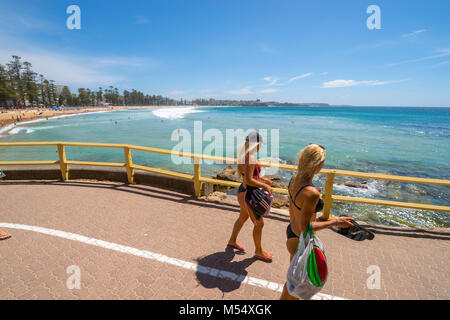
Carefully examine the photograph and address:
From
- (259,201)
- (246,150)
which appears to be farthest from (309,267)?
(246,150)

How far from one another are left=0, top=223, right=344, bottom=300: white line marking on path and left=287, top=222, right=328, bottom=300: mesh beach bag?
1.07m

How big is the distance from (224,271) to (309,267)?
161cm

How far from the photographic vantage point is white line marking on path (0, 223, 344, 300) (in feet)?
9.45

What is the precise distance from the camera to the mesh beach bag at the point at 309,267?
1.85 metres

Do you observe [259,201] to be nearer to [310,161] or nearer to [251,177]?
A: [251,177]

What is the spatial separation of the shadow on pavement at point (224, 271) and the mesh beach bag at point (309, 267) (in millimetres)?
1227

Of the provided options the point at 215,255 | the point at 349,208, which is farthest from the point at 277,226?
the point at 349,208

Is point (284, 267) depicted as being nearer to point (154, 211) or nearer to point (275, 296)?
point (275, 296)

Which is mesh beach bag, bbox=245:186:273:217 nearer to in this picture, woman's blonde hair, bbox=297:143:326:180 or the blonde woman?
the blonde woman

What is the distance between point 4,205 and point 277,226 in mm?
6196

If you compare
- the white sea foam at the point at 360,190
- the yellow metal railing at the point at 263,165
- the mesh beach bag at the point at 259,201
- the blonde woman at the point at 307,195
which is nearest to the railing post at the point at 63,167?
the yellow metal railing at the point at 263,165

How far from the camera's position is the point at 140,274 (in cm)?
301

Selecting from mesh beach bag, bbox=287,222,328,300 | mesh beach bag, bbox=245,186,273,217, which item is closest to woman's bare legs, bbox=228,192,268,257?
mesh beach bag, bbox=245,186,273,217
